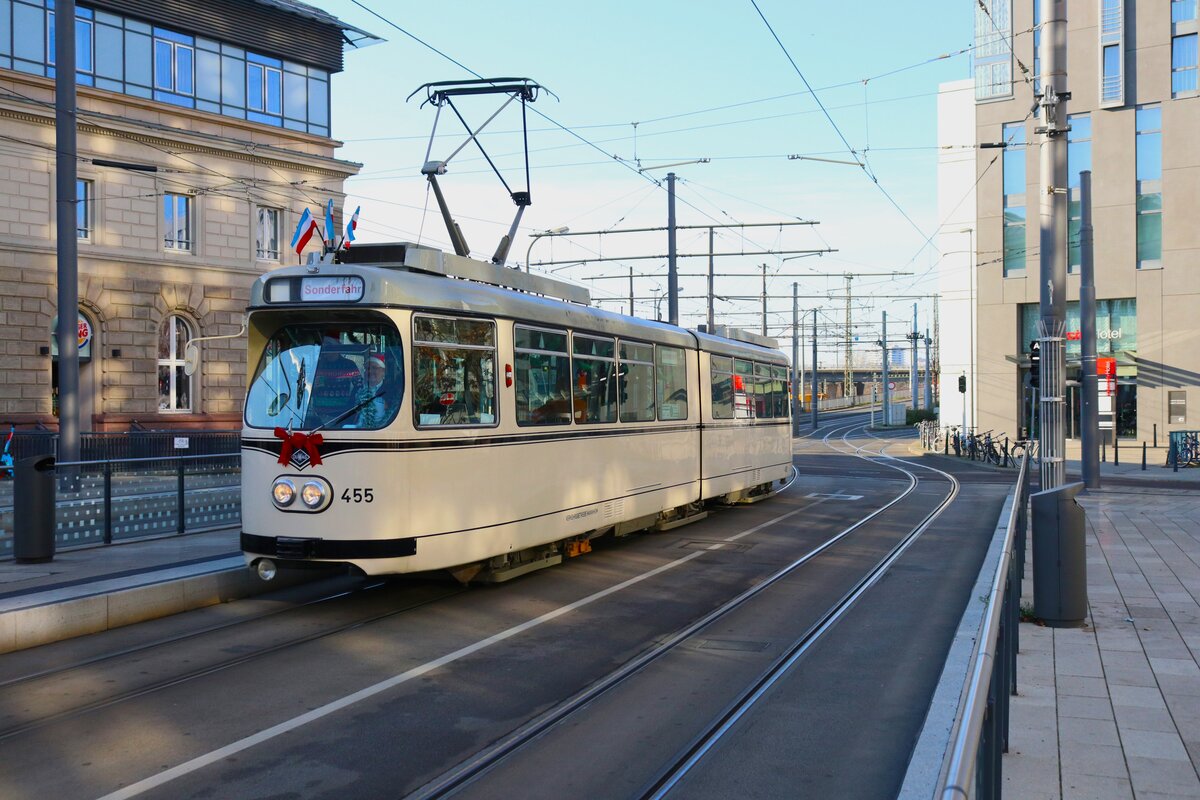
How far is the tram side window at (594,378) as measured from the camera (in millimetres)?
12406

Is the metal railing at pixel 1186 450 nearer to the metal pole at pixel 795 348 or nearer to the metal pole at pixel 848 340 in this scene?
the metal pole at pixel 848 340

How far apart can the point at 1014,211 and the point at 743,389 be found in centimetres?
2926

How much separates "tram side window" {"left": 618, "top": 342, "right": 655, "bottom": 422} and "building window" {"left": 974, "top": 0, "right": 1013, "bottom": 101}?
33662 millimetres

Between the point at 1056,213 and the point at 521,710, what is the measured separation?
30.6 feet

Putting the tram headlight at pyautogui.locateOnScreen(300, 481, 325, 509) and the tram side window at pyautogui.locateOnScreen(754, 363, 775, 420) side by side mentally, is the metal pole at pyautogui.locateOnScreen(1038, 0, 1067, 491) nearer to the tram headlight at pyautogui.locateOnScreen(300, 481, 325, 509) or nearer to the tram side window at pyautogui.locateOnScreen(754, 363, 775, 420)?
the tram side window at pyautogui.locateOnScreen(754, 363, 775, 420)

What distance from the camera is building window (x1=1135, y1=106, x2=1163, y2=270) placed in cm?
4097

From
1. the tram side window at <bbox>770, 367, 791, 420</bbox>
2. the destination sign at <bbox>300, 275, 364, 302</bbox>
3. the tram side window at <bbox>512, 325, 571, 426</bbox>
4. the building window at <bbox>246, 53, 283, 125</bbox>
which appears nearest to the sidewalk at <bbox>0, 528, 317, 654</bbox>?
the destination sign at <bbox>300, 275, 364, 302</bbox>

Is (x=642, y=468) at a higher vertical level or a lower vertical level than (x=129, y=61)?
lower

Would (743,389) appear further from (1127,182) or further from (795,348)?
(795,348)

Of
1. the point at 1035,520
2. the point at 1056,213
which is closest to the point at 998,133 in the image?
the point at 1056,213

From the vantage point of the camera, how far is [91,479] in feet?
40.3

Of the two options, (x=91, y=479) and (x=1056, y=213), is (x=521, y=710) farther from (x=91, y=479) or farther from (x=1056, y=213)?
(x=1056, y=213)

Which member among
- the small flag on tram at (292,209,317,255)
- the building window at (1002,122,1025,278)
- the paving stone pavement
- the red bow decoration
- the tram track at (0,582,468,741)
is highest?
the building window at (1002,122,1025,278)

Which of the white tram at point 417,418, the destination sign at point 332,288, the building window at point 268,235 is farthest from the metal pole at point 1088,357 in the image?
the building window at point 268,235
